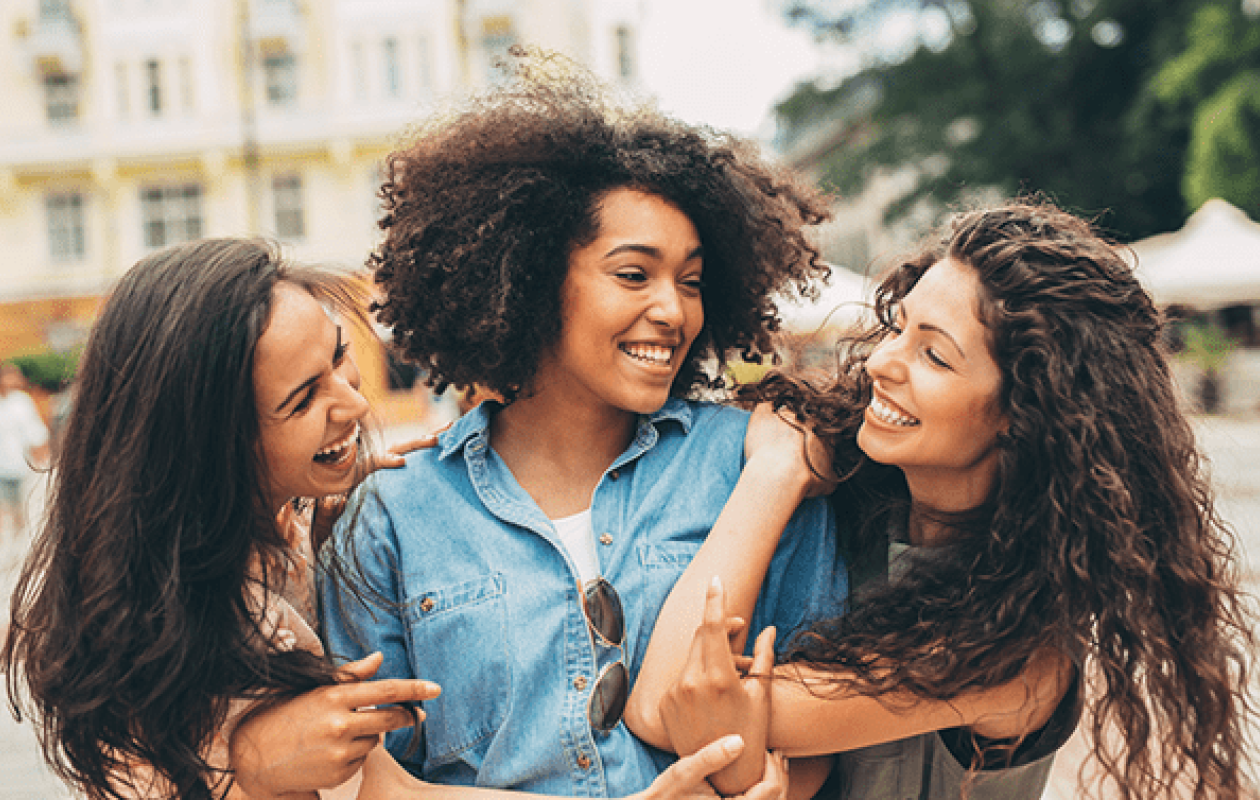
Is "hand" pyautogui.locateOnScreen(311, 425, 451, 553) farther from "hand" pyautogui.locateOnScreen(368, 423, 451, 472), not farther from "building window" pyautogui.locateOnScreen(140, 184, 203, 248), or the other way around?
"building window" pyautogui.locateOnScreen(140, 184, 203, 248)

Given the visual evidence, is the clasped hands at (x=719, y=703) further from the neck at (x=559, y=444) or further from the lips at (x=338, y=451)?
the lips at (x=338, y=451)

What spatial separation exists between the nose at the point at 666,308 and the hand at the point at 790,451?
0.87ft

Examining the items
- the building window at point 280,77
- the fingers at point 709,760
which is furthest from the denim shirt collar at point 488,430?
the building window at point 280,77

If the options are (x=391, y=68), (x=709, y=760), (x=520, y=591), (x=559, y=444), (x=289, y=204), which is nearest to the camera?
(x=709, y=760)

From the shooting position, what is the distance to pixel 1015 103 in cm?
1970

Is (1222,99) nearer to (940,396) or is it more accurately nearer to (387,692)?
(940,396)

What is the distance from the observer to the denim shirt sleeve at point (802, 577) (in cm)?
201

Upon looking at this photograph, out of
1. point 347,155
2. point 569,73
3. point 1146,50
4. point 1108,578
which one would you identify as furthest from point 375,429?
point 347,155

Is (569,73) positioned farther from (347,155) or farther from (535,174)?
(347,155)

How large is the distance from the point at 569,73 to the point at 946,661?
5.00 ft

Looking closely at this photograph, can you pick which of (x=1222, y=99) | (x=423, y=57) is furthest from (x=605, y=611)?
(x=423, y=57)

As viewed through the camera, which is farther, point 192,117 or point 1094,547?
point 192,117

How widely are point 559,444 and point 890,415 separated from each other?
2.27 feet

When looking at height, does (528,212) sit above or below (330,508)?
above
